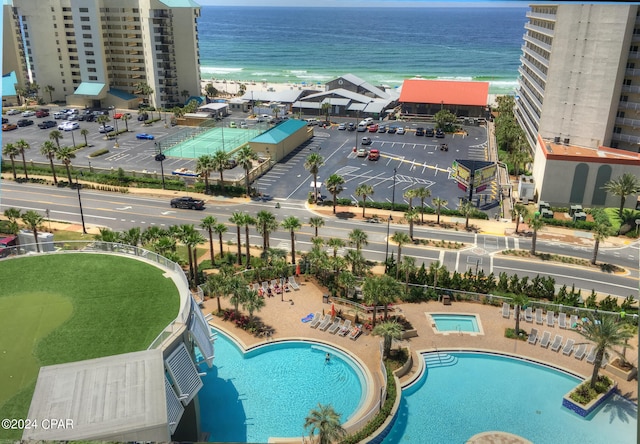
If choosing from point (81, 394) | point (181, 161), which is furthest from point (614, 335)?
point (181, 161)

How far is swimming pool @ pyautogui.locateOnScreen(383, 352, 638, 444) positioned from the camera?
32438 millimetres

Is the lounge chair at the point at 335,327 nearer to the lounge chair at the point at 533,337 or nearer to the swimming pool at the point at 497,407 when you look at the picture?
the swimming pool at the point at 497,407

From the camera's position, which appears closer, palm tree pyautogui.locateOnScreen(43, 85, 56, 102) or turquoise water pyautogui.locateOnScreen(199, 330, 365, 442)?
turquoise water pyautogui.locateOnScreen(199, 330, 365, 442)

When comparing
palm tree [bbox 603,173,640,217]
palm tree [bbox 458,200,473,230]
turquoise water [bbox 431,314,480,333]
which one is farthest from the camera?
palm tree [bbox 603,173,640,217]

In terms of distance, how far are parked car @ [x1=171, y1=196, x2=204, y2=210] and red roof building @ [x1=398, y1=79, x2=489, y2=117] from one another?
65334 mm

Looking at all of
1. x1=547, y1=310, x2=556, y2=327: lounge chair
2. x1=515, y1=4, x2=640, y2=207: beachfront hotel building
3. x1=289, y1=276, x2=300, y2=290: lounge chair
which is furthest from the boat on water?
x1=547, y1=310, x2=556, y2=327: lounge chair

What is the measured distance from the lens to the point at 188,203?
6825 cm

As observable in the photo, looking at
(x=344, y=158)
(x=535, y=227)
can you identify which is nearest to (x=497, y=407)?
(x=535, y=227)

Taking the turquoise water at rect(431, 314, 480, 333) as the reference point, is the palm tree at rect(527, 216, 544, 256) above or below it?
above

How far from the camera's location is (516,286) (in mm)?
48094

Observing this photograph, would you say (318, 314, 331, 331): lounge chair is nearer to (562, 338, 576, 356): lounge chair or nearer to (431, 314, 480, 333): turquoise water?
(431, 314, 480, 333): turquoise water

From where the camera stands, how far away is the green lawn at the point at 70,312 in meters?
27.4

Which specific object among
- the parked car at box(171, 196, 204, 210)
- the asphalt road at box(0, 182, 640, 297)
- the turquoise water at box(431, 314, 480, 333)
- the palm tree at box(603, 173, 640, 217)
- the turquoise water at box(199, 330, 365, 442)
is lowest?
the turquoise water at box(199, 330, 365, 442)

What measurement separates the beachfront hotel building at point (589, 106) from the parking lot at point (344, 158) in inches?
379
